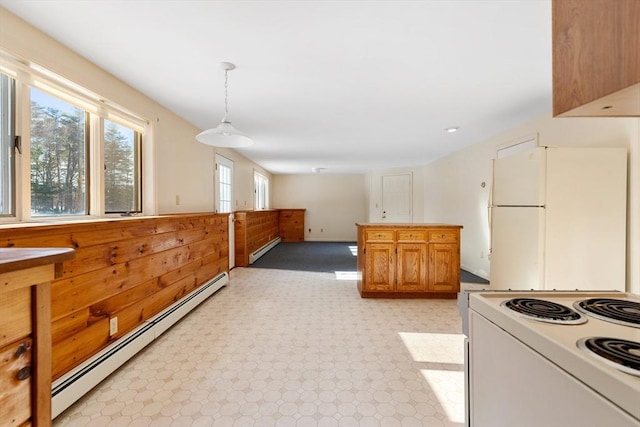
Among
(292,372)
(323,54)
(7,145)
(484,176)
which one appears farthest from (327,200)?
(7,145)

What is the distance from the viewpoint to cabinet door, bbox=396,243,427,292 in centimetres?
347

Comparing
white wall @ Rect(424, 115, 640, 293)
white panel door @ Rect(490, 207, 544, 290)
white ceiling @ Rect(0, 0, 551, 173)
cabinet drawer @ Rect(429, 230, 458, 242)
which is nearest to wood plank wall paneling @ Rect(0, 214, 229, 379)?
white ceiling @ Rect(0, 0, 551, 173)

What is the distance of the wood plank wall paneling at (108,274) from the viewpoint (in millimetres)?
1552

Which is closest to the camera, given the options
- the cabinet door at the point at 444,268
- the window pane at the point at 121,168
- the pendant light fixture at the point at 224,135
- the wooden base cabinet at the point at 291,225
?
the pendant light fixture at the point at 224,135

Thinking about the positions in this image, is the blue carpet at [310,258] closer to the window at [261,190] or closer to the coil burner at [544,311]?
the window at [261,190]

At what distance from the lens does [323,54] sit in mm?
1971

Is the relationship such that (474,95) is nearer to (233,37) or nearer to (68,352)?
(233,37)

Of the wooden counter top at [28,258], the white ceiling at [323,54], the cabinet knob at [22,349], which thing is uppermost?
the white ceiling at [323,54]

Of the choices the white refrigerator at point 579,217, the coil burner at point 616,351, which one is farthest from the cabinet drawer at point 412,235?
the coil burner at point 616,351

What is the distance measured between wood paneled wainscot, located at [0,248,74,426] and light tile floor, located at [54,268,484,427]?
97 centimetres

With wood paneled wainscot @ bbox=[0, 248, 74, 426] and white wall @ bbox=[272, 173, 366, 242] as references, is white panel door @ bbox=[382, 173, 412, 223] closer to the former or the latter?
white wall @ bbox=[272, 173, 366, 242]

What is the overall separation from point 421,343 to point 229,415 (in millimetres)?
1547

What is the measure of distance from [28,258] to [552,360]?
126 centimetres

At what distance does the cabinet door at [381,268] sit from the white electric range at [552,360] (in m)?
2.42
